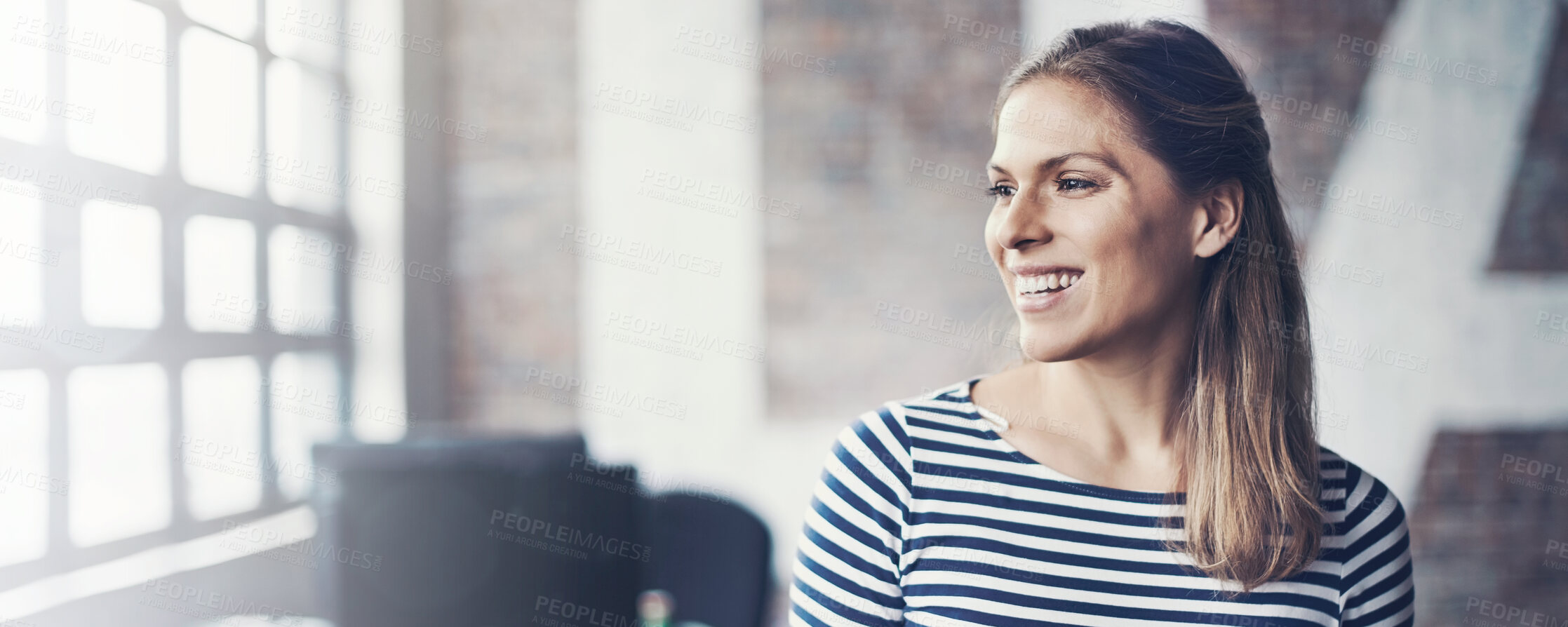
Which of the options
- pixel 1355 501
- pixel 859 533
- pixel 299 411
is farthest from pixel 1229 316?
Result: pixel 299 411

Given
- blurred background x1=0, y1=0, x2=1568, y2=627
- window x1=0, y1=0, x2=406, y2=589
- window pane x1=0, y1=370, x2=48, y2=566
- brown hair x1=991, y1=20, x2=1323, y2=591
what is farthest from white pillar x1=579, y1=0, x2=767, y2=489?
brown hair x1=991, y1=20, x2=1323, y2=591

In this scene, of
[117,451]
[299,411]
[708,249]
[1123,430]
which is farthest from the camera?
[708,249]

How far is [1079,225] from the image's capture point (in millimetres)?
929

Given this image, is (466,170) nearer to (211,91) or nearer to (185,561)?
(211,91)

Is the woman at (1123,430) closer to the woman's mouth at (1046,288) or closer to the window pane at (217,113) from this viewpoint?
the woman's mouth at (1046,288)

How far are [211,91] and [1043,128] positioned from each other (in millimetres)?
1942

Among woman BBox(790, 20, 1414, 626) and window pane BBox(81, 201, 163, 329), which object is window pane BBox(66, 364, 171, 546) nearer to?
window pane BBox(81, 201, 163, 329)

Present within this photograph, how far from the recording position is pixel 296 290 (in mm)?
2336

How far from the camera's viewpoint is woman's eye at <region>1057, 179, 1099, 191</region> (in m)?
0.94

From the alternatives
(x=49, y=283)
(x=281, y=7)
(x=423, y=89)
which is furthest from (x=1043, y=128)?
(x=423, y=89)

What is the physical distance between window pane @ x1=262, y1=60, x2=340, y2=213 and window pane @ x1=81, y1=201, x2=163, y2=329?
1.76 feet

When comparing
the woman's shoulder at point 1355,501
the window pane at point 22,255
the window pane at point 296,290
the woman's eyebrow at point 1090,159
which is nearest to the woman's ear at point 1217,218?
the woman's eyebrow at point 1090,159

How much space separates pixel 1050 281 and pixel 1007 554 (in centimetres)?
31

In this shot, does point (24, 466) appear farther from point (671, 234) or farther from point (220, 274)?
point (671, 234)
